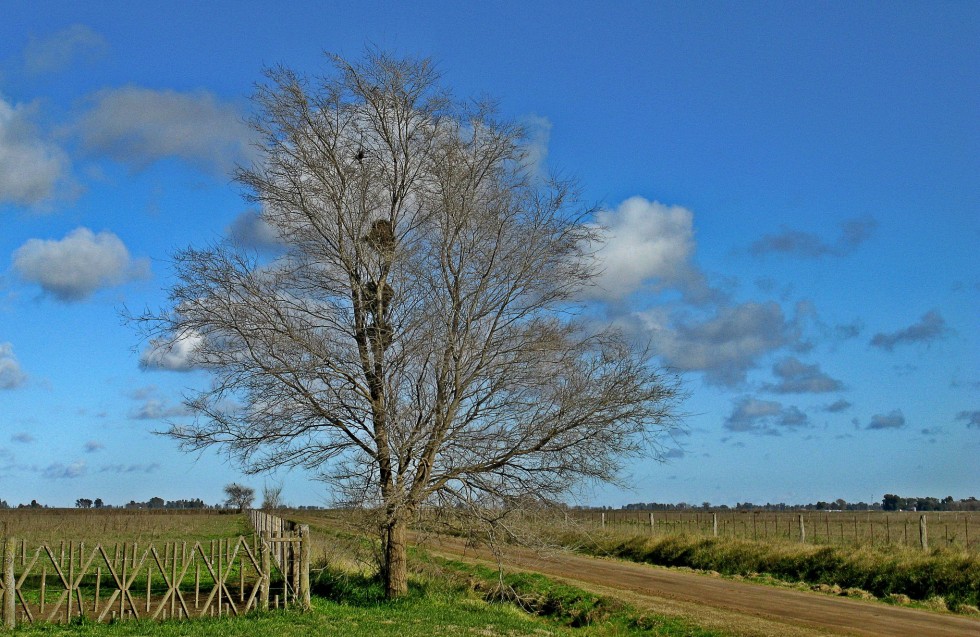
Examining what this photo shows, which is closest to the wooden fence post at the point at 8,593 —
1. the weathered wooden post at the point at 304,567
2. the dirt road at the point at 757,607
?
the weathered wooden post at the point at 304,567

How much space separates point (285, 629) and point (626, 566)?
19.2 metres

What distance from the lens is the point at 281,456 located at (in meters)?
18.0

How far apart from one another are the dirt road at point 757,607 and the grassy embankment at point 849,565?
4.61ft

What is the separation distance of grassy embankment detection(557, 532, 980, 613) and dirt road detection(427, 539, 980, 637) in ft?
4.61

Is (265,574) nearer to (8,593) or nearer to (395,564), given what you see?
(395,564)

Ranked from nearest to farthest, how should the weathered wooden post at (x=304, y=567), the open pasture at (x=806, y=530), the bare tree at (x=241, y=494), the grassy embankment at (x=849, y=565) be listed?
the weathered wooden post at (x=304, y=567)
the grassy embankment at (x=849, y=565)
the open pasture at (x=806, y=530)
the bare tree at (x=241, y=494)

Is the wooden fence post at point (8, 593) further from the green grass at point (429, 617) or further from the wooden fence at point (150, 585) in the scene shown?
the green grass at point (429, 617)

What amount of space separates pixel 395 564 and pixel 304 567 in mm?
1947

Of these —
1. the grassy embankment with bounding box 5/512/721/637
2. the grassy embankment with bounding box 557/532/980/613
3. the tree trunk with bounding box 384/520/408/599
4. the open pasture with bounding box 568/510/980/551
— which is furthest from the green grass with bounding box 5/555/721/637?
the open pasture with bounding box 568/510/980/551

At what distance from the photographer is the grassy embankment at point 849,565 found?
76.1ft

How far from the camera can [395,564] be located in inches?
749

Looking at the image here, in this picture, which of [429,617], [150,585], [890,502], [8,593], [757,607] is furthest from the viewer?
[890,502]

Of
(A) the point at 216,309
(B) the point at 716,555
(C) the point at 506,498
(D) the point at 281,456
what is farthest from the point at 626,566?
(A) the point at 216,309

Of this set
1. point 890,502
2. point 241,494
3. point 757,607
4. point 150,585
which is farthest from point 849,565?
point 890,502
